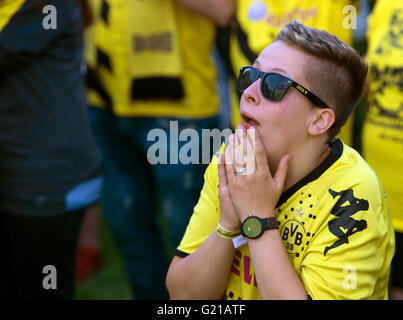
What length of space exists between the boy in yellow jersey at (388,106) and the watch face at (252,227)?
1079 millimetres

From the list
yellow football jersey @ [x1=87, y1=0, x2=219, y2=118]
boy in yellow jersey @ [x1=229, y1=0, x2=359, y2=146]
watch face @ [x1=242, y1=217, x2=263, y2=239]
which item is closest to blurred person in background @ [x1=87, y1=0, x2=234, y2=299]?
yellow football jersey @ [x1=87, y1=0, x2=219, y2=118]

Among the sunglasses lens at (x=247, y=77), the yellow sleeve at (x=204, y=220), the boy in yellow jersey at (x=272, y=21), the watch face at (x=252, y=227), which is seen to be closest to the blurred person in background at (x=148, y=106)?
the boy in yellow jersey at (x=272, y=21)

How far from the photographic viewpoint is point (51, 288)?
2.46 metres

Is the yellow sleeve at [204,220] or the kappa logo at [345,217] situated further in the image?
the yellow sleeve at [204,220]

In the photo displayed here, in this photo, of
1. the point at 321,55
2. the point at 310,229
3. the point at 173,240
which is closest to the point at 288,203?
the point at 310,229

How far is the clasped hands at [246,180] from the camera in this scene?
4.94ft

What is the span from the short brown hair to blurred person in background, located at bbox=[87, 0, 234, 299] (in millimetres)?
1326

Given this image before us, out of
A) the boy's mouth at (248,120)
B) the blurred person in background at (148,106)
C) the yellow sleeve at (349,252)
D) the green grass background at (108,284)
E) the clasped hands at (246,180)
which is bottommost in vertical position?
the green grass background at (108,284)

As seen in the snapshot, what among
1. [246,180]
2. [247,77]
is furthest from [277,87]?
[246,180]

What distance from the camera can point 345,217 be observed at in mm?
1487

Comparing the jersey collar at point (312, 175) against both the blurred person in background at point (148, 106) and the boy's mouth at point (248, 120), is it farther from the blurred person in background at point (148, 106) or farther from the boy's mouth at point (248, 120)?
the blurred person in background at point (148, 106)

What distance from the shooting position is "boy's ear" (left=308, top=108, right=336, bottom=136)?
159 centimetres
